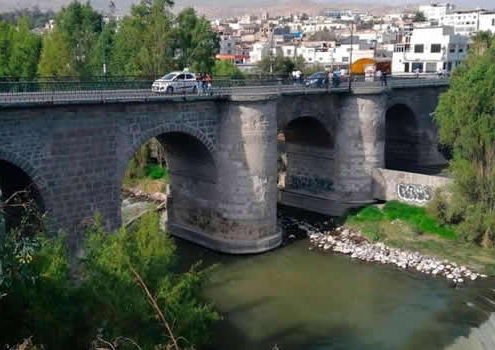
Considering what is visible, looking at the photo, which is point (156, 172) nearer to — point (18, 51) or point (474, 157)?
point (18, 51)

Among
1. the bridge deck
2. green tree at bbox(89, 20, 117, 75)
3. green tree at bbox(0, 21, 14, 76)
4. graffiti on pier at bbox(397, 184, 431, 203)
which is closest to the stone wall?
graffiti on pier at bbox(397, 184, 431, 203)

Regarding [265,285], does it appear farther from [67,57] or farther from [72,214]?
[67,57]

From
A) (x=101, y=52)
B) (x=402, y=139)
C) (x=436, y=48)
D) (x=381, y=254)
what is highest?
(x=436, y=48)

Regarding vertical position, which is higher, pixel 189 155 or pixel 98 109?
pixel 98 109

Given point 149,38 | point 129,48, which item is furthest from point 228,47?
point 149,38

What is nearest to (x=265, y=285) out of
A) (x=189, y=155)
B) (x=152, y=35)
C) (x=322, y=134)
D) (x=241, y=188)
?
(x=241, y=188)

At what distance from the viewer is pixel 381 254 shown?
30.7 meters

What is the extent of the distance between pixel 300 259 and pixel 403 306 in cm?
648

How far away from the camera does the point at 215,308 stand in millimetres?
24641

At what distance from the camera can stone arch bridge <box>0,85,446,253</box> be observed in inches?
929

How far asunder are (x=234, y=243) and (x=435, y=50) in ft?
174

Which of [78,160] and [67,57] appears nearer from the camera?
[78,160]

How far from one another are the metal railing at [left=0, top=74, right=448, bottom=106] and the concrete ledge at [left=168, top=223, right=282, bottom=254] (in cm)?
750

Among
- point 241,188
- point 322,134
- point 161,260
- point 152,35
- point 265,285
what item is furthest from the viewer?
point 152,35
